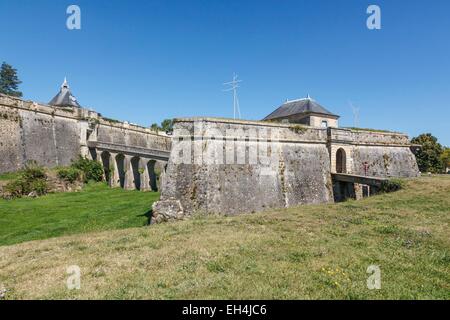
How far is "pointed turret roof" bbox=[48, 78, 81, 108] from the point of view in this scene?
39.3 meters

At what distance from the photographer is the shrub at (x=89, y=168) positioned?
32.3 m

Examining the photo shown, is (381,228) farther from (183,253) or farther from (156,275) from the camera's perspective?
(156,275)

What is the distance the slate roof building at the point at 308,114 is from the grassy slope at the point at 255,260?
649 inches

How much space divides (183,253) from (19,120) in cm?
2811

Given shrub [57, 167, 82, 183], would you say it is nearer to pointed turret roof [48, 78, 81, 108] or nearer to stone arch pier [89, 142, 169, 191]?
stone arch pier [89, 142, 169, 191]

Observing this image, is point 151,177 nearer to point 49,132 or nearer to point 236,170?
point 49,132

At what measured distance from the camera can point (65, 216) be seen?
17.5 meters

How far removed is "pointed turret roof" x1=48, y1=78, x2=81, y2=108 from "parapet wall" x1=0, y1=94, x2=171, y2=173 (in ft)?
18.4

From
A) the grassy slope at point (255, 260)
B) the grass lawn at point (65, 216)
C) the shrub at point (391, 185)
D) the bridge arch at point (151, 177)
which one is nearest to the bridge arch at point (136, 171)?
the bridge arch at point (151, 177)

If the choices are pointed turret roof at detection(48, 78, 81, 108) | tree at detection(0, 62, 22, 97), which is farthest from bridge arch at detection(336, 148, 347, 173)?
tree at detection(0, 62, 22, 97)

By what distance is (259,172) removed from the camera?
61.1 feet

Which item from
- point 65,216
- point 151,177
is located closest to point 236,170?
point 65,216
